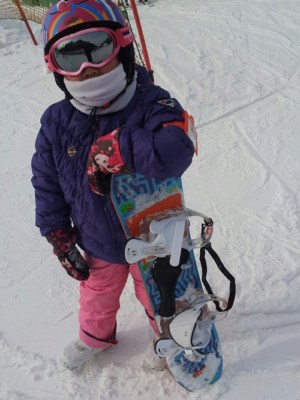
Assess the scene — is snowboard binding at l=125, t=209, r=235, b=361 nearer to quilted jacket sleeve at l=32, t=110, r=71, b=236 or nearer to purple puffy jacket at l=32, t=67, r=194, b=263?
purple puffy jacket at l=32, t=67, r=194, b=263

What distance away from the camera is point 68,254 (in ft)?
6.15

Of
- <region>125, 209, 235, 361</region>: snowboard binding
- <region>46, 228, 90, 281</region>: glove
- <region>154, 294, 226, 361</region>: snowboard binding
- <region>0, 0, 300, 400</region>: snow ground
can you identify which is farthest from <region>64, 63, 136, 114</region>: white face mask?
<region>0, 0, 300, 400</region>: snow ground

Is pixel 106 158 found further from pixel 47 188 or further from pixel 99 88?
pixel 47 188

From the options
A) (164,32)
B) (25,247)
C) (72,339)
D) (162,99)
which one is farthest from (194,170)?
(164,32)

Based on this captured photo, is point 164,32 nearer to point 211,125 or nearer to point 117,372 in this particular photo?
point 211,125

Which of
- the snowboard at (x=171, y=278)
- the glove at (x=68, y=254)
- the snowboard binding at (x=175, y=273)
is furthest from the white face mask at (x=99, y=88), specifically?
the glove at (x=68, y=254)

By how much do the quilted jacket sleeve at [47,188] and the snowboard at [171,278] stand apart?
278 mm

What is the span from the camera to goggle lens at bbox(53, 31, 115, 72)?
1.45 metres

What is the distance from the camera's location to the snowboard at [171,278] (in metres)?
1.69

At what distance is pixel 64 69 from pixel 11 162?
2.86 meters

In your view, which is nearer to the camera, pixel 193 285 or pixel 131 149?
pixel 131 149

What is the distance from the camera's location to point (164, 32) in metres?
6.11

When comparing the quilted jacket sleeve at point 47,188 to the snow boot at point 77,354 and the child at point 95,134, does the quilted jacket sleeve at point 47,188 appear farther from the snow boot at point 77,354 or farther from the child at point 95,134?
the snow boot at point 77,354

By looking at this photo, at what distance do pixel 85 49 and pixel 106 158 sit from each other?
1.25ft
